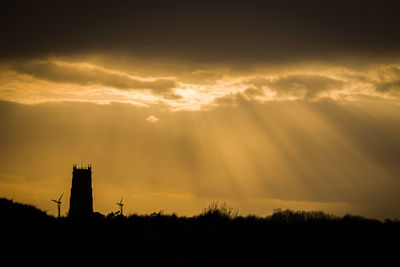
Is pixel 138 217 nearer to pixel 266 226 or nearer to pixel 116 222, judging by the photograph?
pixel 116 222

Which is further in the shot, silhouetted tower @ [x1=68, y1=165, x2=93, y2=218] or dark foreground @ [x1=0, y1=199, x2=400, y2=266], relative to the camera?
silhouetted tower @ [x1=68, y1=165, x2=93, y2=218]

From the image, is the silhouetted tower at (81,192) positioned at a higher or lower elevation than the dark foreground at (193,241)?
higher

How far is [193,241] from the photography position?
86.9 feet

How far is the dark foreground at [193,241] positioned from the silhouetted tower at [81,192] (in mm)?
62948

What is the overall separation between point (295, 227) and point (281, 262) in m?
5.21

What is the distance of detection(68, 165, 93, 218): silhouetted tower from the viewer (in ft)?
304

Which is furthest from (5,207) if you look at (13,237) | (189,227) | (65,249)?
(189,227)

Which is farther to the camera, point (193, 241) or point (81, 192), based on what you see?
point (81, 192)

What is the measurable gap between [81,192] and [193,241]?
73.5 metres

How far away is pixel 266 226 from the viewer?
28906 mm

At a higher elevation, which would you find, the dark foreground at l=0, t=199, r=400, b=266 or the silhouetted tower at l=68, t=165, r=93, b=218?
the silhouetted tower at l=68, t=165, r=93, b=218

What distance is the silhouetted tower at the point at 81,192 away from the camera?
9256cm

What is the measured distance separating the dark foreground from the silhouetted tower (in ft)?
207

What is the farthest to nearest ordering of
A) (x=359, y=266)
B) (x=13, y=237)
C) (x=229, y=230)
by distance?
(x=229, y=230)
(x=13, y=237)
(x=359, y=266)
